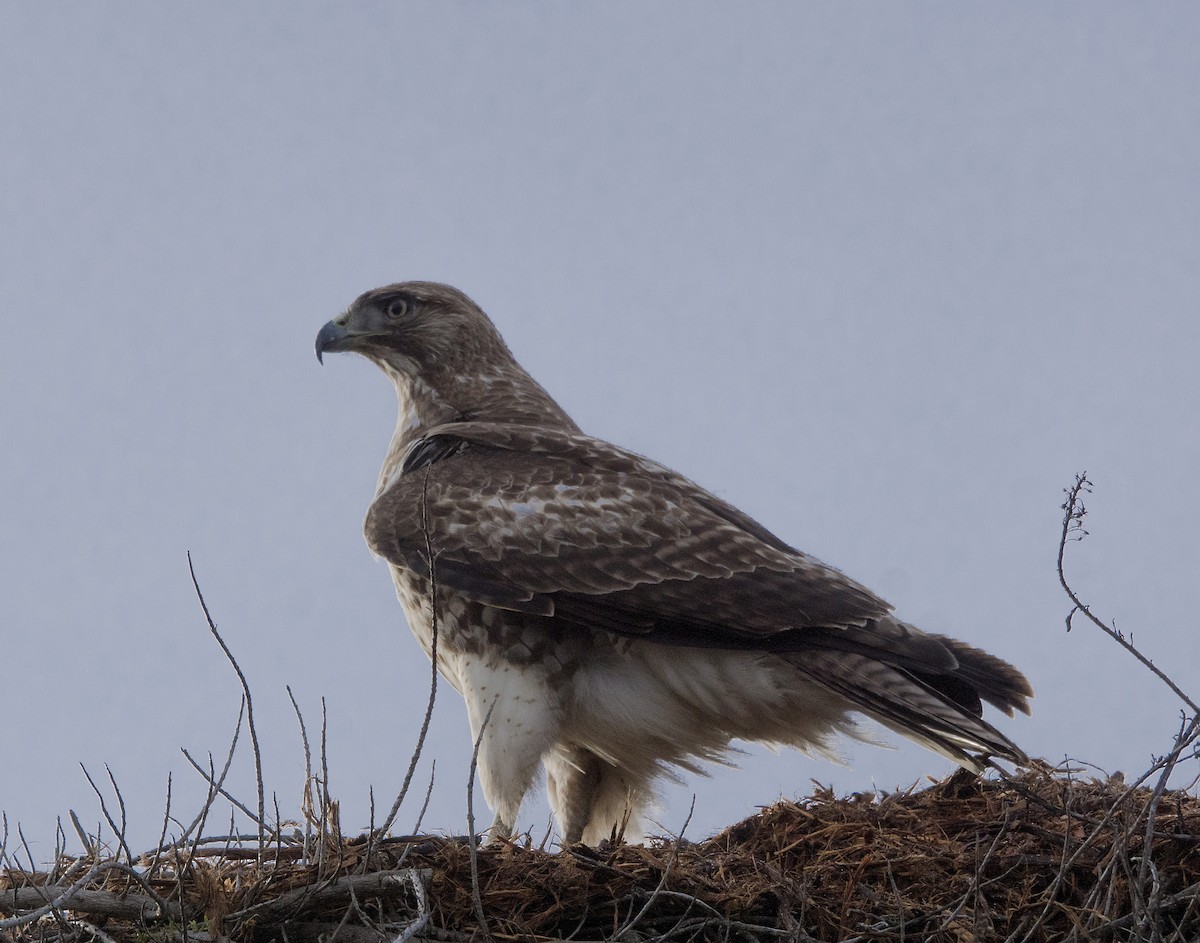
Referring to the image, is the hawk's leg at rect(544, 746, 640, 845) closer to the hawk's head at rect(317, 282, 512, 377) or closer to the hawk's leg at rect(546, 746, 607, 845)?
the hawk's leg at rect(546, 746, 607, 845)

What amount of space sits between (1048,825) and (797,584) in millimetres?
1210

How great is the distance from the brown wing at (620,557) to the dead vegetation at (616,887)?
849mm

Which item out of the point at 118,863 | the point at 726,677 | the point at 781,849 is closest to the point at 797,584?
the point at 726,677

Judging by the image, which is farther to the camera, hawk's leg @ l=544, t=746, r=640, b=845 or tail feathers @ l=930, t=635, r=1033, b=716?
hawk's leg @ l=544, t=746, r=640, b=845

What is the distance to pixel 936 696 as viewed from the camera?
217 inches

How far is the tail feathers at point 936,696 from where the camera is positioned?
209 inches

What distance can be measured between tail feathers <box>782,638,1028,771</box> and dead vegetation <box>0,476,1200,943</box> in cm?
33

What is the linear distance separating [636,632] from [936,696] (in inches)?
42.5

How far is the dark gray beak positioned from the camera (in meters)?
7.36

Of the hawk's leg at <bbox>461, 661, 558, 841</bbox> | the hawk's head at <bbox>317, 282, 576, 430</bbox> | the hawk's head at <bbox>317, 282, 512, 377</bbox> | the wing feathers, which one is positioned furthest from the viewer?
the hawk's head at <bbox>317, 282, 512, 377</bbox>

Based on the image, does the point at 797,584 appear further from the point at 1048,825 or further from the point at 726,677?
the point at 1048,825

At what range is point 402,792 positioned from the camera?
14.7 ft

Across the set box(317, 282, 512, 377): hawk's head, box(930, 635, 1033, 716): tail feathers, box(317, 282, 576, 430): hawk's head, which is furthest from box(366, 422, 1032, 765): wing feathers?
box(317, 282, 512, 377): hawk's head

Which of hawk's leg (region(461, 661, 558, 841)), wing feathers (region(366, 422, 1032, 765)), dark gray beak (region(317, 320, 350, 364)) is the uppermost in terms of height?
dark gray beak (region(317, 320, 350, 364))
